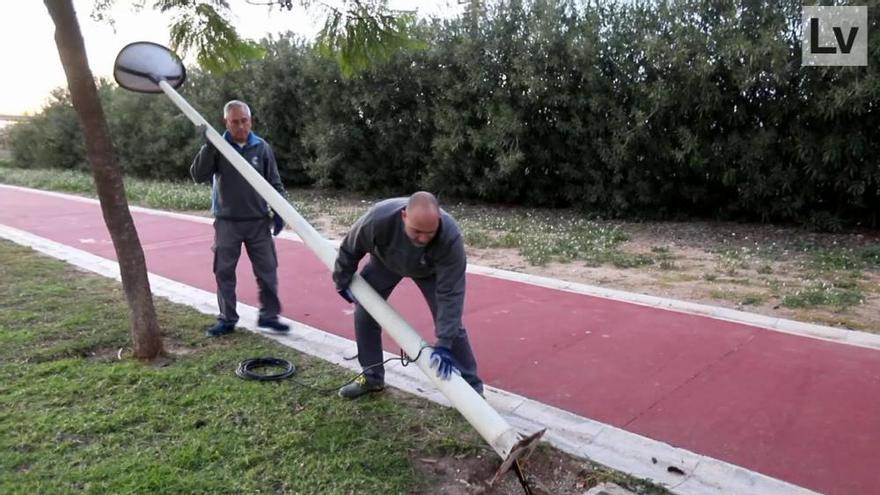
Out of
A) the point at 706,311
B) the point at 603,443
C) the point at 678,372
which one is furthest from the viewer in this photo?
the point at 706,311

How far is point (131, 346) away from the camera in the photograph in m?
4.98

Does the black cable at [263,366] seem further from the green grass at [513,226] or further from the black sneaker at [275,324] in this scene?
the green grass at [513,226]

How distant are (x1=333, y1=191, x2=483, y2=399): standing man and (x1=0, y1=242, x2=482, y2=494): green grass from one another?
0.45 meters

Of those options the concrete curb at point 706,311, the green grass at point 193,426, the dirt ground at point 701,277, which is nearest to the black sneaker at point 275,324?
the green grass at point 193,426

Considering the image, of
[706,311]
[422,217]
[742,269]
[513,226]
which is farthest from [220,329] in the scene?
[513,226]

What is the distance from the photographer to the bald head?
3125 millimetres

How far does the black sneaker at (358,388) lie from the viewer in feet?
13.4

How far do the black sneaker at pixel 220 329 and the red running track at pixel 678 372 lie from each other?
2.54 feet

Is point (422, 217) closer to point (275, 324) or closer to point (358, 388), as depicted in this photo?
point (358, 388)

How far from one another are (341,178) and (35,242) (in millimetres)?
7528

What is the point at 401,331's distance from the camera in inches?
132

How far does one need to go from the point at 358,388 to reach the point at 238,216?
5.81 feet

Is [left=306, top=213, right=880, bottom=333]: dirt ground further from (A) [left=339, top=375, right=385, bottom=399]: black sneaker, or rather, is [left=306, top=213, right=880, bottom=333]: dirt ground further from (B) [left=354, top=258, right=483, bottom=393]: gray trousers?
(A) [left=339, top=375, right=385, bottom=399]: black sneaker

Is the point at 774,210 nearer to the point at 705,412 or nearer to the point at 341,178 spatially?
the point at 705,412
